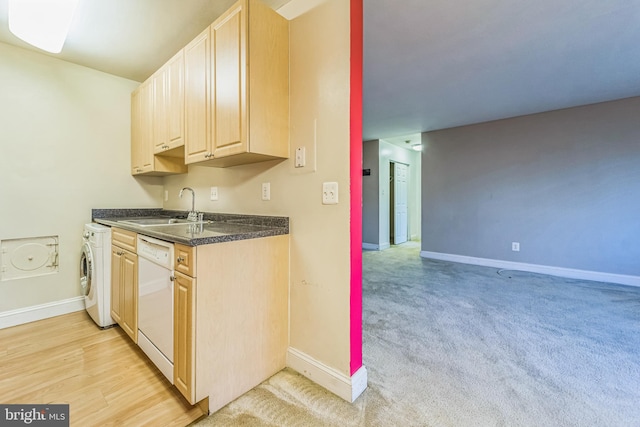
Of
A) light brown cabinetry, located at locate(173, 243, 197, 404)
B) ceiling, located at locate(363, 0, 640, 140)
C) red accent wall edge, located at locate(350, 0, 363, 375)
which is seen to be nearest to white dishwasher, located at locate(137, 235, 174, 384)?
light brown cabinetry, located at locate(173, 243, 197, 404)

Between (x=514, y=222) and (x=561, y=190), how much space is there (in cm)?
72

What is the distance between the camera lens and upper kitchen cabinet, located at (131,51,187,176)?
7.07ft

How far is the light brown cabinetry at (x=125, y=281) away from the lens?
1.83 meters

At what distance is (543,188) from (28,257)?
Answer: 6.22 metres

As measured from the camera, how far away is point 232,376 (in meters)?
1.44

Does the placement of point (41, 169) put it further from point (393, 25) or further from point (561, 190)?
point (561, 190)

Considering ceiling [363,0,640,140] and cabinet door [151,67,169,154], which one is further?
cabinet door [151,67,169,154]

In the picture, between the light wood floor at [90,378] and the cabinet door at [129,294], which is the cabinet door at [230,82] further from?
the light wood floor at [90,378]

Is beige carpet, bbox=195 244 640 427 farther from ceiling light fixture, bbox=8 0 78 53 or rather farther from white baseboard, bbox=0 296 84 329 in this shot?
ceiling light fixture, bbox=8 0 78 53

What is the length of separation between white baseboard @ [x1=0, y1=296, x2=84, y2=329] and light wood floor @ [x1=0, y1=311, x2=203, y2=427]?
0.10 m

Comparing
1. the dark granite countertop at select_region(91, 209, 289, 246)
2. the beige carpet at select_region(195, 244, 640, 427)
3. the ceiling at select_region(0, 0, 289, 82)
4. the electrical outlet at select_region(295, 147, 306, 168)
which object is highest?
the ceiling at select_region(0, 0, 289, 82)

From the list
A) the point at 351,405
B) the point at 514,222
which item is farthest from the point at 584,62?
the point at 351,405

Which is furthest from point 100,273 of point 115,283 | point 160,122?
point 160,122

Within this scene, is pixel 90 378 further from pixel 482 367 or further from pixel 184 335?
pixel 482 367
